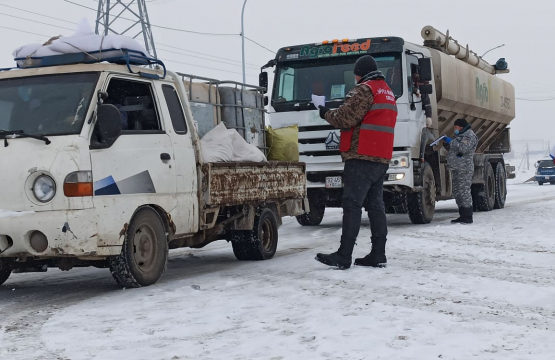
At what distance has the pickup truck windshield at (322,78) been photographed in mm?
13961

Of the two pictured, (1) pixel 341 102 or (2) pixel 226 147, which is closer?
(2) pixel 226 147

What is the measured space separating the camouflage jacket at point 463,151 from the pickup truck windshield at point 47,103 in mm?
8969

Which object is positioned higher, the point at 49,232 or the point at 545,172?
Result: the point at 545,172

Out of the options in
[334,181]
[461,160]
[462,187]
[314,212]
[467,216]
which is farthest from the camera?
[314,212]

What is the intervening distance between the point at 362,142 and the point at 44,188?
3159 millimetres

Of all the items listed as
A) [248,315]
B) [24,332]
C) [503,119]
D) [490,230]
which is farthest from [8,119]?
[503,119]

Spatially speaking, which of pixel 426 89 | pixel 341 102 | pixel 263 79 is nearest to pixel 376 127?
pixel 341 102

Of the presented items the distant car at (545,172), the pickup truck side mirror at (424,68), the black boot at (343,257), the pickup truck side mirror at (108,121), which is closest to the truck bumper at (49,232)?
the pickup truck side mirror at (108,121)

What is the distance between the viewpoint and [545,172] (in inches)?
1646

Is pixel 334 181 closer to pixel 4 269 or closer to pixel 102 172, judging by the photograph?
pixel 4 269

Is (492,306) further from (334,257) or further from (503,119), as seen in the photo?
(503,119)

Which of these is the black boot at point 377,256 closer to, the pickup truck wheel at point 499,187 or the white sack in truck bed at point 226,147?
the white sack in truck bed at point 226,147

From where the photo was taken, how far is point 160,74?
8.32m

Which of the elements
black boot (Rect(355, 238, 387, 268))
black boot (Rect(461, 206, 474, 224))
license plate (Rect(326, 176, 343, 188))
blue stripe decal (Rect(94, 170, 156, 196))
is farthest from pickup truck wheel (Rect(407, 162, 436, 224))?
blue stripe decal (Rect(94, 170, 156, 196))
